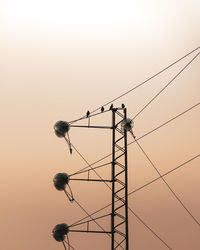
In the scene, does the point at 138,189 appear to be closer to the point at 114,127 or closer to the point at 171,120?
the point at 171,120

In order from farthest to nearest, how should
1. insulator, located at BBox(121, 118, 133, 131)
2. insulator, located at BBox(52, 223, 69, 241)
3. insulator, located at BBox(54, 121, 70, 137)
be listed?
insulator, located at BBox(52, 223, 69, 241), insulator, located at BBox(54, 121, 70, 137), insulator, located at BBox(121, 118, 133, 131)

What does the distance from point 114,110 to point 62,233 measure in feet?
11.7

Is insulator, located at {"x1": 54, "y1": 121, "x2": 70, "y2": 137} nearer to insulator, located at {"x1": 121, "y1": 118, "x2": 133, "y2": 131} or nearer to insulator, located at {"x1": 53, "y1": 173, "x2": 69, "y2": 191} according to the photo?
insulator, located at {"x1": 53, "y1": 173, "x2": 69, "y2": 191}

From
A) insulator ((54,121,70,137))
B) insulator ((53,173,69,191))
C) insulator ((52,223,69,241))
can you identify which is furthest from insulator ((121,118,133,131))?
insulator ((52,223,69,241))

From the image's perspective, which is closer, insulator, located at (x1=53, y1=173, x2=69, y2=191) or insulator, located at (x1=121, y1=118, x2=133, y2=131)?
insulator, located at (x1=121, y1=118, x2=133, y2=131)

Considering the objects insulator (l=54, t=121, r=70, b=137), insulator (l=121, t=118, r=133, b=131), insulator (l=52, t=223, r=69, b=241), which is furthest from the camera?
insulator (l=52, t=223, r=69, b=241)

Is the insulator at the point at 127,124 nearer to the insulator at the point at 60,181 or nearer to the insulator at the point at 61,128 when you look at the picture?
the insulator at the point at 61,128

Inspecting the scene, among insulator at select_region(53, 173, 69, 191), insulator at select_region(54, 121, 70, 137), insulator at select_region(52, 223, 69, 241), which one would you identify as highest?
insulator at select_region(54, 121, 70, 137)

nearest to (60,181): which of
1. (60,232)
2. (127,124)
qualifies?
(60,232)

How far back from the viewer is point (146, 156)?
16781 mm

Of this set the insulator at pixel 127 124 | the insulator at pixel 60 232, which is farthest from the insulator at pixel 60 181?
the insulator at pixel 127 124

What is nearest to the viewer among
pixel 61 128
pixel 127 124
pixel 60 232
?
pixel 127 124

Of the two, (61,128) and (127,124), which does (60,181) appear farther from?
(127,124)

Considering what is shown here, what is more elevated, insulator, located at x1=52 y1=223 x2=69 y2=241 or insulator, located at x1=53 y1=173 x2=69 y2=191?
insulator, located at x1=53 y1=173 x2=69 y2=191
